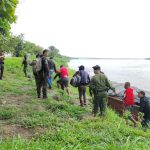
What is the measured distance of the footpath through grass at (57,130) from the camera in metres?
8.12

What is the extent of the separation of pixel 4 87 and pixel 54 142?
386 inches

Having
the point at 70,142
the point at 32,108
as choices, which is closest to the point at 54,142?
the point at 70,142

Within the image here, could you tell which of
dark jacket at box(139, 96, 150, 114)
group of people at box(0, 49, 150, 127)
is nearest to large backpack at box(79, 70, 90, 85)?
group of people at box(0, 49, 150, 127)

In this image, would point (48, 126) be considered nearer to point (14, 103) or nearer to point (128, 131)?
point (128, 131)

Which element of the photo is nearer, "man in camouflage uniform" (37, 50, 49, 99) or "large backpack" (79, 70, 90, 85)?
"man in camouflage uniform" (37, 50, 49, 99)

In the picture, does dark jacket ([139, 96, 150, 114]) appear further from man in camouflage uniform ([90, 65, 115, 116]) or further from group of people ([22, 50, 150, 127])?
man in camouflage uniform ([90, 65, 115, 116])

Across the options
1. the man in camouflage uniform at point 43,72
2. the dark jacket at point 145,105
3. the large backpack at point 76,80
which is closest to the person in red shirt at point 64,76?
the man in camouflage uniform at point 43,72

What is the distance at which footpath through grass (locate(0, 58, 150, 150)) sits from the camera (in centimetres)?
812

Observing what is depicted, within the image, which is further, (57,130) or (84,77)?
(84,77)

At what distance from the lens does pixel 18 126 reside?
10.3 m

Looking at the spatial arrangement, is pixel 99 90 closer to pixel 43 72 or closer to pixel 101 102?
pixel 101 102

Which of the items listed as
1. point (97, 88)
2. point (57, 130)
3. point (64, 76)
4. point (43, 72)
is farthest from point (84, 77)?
point (57, 130)

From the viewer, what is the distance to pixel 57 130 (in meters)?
9.77

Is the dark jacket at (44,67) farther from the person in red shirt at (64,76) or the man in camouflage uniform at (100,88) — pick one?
the person in red shirt at (64,76)
